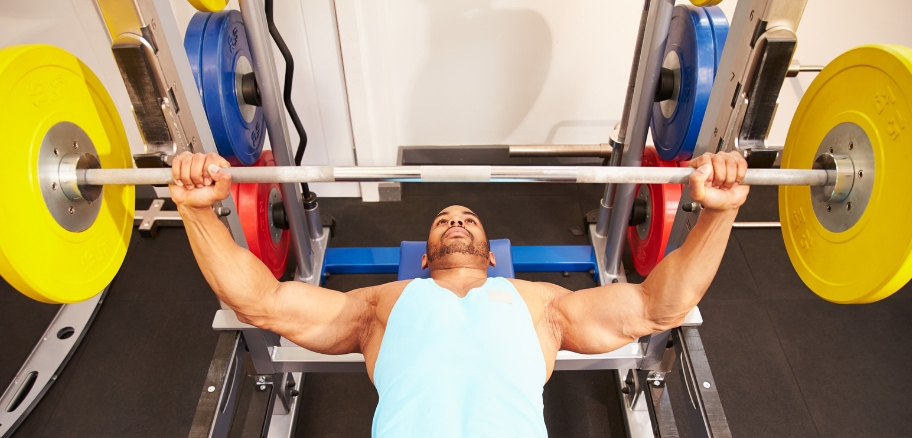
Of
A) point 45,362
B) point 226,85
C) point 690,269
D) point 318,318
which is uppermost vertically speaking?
point 226,85

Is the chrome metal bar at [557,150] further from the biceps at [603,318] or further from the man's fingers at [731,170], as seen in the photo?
the man's fingers at [731,170]

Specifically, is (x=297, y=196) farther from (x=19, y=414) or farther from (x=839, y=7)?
(x=839, y=7)

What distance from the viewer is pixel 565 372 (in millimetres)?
2256

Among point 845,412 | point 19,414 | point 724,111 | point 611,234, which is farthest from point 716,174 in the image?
point 19,414

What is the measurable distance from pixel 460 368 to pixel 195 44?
1.27 metres

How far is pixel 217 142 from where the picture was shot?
183 centimetres

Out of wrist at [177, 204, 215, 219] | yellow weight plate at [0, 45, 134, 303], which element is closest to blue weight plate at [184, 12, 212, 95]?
yellow weight plate at [0, 45, 134, 303]

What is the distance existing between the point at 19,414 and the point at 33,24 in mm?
1589

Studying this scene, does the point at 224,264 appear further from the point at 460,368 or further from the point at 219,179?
the point at 460,368

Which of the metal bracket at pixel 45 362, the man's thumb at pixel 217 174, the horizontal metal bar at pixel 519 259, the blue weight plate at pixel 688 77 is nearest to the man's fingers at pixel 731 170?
the blue weight plate at pixel 688 77

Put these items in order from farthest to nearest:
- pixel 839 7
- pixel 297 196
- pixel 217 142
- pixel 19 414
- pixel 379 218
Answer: pixel 379 218, pixel 839 7, pixel 297 196, pixel 19 414, pixel 217 142

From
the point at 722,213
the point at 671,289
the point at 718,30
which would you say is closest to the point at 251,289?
the point at 671,289

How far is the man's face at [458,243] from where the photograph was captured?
5.83 feet

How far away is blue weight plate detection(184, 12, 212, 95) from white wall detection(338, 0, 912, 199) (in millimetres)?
713
